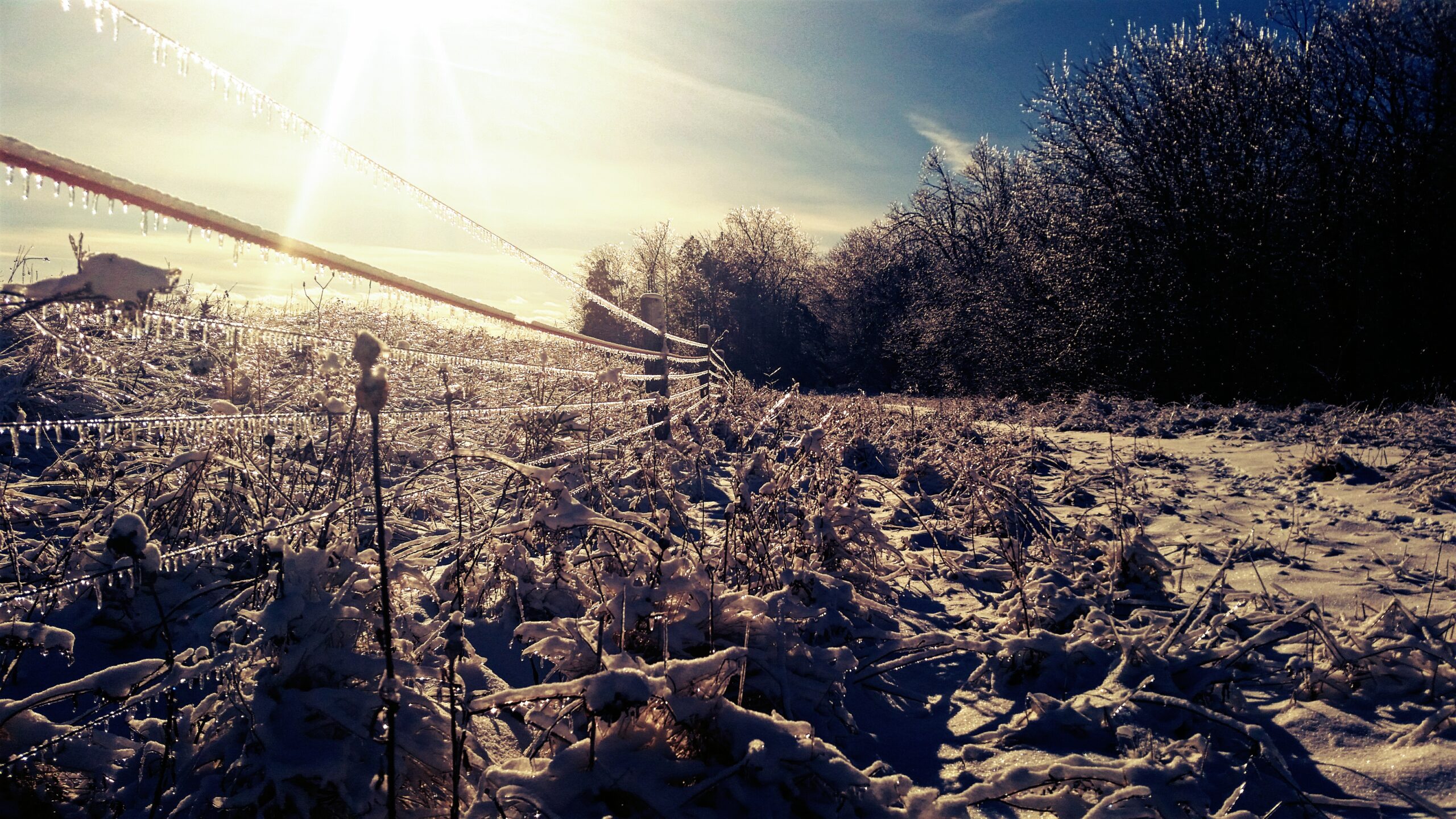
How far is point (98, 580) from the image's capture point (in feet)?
6.18

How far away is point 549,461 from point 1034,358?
695 inches

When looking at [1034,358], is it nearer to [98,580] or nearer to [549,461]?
[549,461]

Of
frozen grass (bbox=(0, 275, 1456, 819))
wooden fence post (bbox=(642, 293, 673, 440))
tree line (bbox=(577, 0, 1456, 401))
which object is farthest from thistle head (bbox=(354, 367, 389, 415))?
tree line (bbox=(577, 0, 1456, 401))

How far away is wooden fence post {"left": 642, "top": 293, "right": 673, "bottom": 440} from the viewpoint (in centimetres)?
579

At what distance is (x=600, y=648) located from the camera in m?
1.50

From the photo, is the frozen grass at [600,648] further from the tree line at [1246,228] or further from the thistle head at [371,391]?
the tree line at [1246,228]

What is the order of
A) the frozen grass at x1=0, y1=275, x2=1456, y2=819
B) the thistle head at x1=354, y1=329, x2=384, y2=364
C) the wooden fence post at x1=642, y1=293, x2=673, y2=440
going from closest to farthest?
1. the thistle head at x1=354, y1=329, x2=384, y2=364
2. the frozen grass at x1=0, y1=275, x2=1456, y2=819
3. the wooden fence post at x1=642, y1=293, x2=673, y2=440

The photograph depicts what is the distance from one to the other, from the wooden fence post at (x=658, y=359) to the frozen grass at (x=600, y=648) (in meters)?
2.01

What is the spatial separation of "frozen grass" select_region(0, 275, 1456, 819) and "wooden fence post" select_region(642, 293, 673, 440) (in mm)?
2008

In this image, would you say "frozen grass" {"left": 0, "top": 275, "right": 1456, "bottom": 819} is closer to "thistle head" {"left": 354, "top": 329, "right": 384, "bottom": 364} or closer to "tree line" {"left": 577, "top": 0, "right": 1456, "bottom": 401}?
"thistle head" {"left": 354, "top": 329, "right": 384, "bottom": 364}

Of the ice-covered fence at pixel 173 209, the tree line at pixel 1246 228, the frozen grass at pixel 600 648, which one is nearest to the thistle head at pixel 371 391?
the frozen grass at pixel 600 648

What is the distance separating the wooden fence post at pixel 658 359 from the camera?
579 cm

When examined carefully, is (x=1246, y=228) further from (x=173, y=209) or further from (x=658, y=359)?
(x=173, y=209)

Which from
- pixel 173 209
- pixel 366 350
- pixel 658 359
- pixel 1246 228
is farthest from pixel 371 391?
pixel 1246 228
